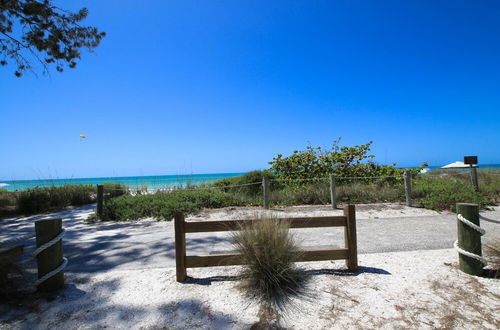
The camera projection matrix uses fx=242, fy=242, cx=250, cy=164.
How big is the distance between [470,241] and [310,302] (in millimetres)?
2214

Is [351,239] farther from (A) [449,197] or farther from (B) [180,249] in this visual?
(A) [449,197]

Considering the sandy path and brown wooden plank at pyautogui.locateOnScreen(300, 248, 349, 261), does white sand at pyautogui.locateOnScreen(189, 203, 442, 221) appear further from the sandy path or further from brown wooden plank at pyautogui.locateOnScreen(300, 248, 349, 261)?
brown wooden plank at pyautogui.locateOnScreen(300, 248, 349, 261)

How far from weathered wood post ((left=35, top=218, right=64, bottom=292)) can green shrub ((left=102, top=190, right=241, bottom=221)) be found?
12.0 feet

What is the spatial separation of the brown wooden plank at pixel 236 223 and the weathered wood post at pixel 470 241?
1464 mm

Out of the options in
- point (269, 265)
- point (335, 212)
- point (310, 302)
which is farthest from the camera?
point (335, 212)

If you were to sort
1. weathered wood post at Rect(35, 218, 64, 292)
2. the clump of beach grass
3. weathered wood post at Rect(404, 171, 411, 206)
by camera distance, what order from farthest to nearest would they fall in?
weathered wood post at Rect(404, 171, 411, 206) → weathered wood post at Rect(35, 218, 64, 292) → the clump of beach grass

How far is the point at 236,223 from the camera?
10.1 feet

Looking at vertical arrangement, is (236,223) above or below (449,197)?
above

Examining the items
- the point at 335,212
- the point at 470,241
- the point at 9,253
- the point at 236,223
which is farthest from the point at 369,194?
the point at 9,253

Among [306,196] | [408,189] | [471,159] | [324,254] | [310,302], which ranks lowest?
[310,302]

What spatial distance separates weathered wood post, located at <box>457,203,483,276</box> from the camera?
294 cm

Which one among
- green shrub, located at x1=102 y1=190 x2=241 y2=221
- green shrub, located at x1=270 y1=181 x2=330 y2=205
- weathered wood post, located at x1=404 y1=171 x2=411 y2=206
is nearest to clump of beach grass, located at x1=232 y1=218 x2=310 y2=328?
green shrub, located at x1=102 y1=190 x2=241 y2=221

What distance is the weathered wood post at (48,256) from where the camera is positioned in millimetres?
2771

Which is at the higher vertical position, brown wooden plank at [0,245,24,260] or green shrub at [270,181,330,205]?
brown wooden plank at [0,245,24,260]
